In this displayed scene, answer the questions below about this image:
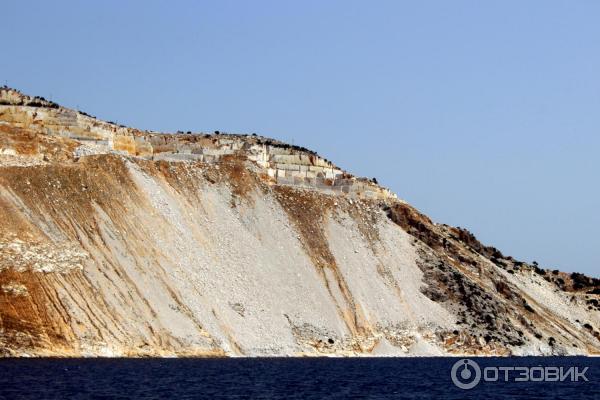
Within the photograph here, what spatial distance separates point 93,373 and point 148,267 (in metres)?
20.2

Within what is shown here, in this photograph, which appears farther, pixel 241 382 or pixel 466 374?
pixel 466 374

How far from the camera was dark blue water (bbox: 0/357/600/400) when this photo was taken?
55344 millimetres

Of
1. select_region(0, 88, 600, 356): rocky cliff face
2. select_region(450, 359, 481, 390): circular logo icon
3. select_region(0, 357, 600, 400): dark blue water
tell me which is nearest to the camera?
select_region(0, 357, 600, 400): dark blue water

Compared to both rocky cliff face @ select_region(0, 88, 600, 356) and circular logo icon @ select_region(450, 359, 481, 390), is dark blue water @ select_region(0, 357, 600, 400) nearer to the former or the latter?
circular logo icon @ select_region(450, 359, 481, 390)

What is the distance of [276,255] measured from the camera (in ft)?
313

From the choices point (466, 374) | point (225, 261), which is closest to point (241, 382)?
point (466, 374)

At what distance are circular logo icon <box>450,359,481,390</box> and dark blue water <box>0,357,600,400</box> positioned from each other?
2.50ft

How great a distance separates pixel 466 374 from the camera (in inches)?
3142

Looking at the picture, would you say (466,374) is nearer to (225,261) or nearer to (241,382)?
(225,261)

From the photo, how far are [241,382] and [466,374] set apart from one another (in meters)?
22.7

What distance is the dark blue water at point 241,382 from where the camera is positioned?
5534 cm

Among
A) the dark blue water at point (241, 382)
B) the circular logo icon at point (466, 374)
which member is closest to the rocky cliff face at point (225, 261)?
the dark blue water at point (241, 382)

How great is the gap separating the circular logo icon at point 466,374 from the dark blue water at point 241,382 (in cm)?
76

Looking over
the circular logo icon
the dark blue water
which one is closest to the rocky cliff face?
the dark blue water
